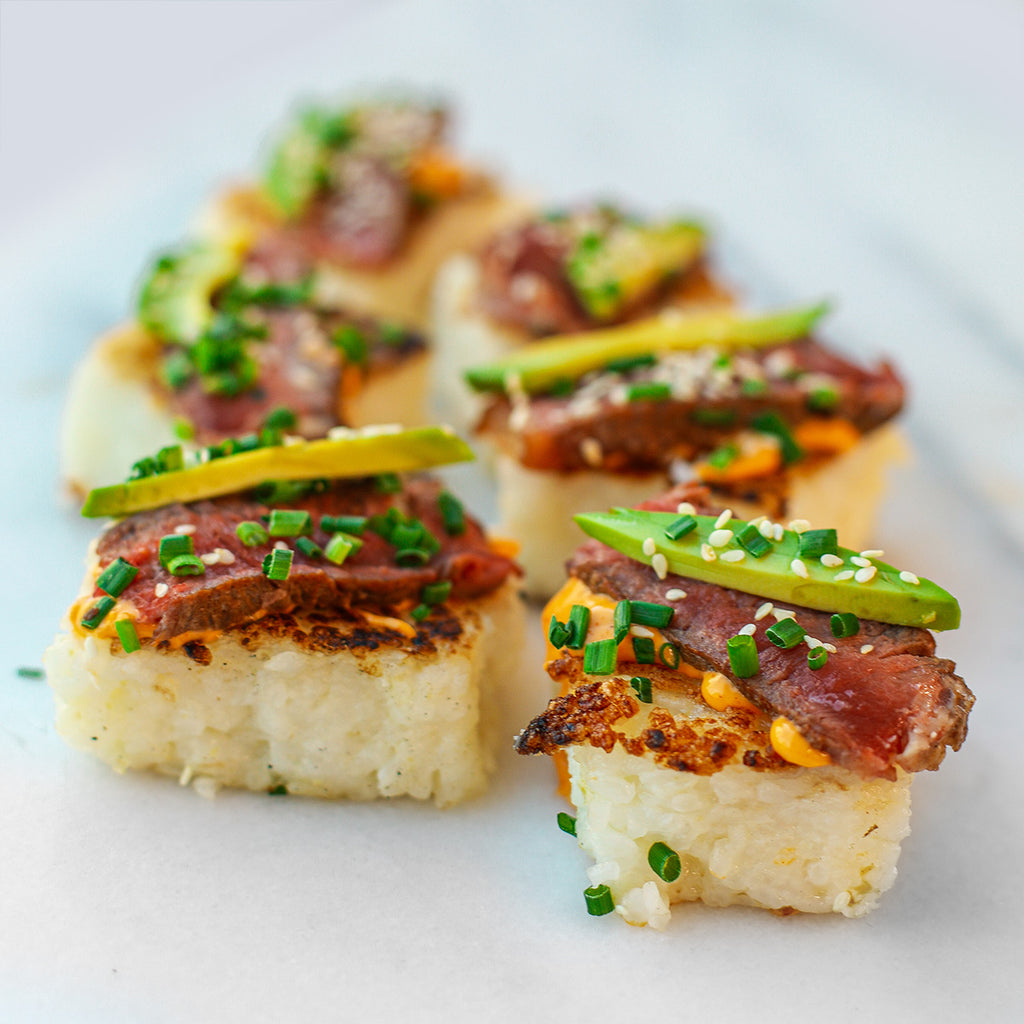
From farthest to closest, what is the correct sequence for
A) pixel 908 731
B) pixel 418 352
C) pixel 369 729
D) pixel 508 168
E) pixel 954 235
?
pixel 508 168 → pixel 954 235 → pixel 418 352 → pixel 369 729 → pixel 908 731

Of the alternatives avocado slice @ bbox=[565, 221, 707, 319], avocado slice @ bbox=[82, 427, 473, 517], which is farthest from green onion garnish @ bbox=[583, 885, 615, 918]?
avocado slice @ bbox=[565, 221, 707, 319]

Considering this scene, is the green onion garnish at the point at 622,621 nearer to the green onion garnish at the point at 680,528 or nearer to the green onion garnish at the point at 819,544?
the green onion garnish at the point at 680,528

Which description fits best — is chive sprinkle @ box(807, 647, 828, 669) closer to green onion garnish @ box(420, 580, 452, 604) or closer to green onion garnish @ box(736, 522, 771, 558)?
green onion garnish @ box(736, 522, 771, 558)

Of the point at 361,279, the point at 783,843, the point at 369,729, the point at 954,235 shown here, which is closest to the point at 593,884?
the point at 783,843

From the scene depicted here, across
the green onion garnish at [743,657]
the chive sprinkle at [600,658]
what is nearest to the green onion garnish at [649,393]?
the chive sprinkle at [600,658]

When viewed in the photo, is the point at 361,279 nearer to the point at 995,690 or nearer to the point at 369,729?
the point at 369,729
